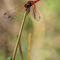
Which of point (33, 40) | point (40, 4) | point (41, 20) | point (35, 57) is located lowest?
point (35, 57)

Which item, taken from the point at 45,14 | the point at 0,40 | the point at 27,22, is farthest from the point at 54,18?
the point at 0,40

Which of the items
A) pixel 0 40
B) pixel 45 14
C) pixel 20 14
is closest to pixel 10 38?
pixel 0 40

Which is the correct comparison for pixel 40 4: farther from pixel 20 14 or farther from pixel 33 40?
pixel 33 40

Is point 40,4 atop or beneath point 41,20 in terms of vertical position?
atop

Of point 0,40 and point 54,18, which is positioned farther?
point 0,40

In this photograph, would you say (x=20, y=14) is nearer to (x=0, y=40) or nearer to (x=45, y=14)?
(x=45, y=14)

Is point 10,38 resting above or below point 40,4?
below
